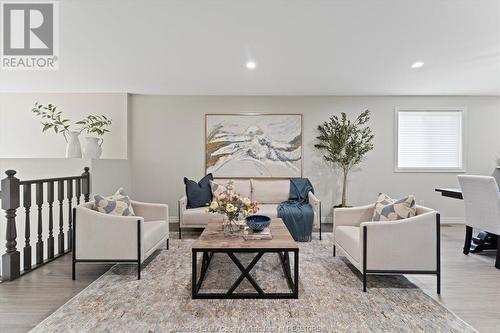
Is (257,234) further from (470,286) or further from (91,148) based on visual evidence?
(91,148)

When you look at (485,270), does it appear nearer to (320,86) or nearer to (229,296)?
(229,296)

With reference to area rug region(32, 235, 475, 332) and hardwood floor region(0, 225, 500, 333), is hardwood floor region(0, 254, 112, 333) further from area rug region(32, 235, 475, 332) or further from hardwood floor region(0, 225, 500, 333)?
area rug region(32, 235, 475, 332)

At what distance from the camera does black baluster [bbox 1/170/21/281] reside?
9.27 feet

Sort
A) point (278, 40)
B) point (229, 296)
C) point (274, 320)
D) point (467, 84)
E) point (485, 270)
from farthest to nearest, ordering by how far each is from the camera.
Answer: point (467, 84) → point (278, 40) → point (485, 270) → point (229, 296) → point (274, 320)

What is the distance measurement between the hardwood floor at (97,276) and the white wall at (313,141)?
2.05 metres

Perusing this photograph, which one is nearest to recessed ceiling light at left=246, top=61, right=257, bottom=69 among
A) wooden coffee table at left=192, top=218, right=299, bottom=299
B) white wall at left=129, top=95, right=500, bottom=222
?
white wall at left=129, top=95, right=500, bottom=222

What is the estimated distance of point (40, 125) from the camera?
523cm

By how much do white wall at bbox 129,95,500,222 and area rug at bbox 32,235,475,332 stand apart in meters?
2.59

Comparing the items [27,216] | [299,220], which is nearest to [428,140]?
[299,220]

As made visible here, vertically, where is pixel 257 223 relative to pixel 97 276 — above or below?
above

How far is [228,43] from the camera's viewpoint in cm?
380

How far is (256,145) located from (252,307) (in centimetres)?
350

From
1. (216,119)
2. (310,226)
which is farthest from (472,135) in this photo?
(216,119)

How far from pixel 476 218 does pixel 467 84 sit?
276cm
